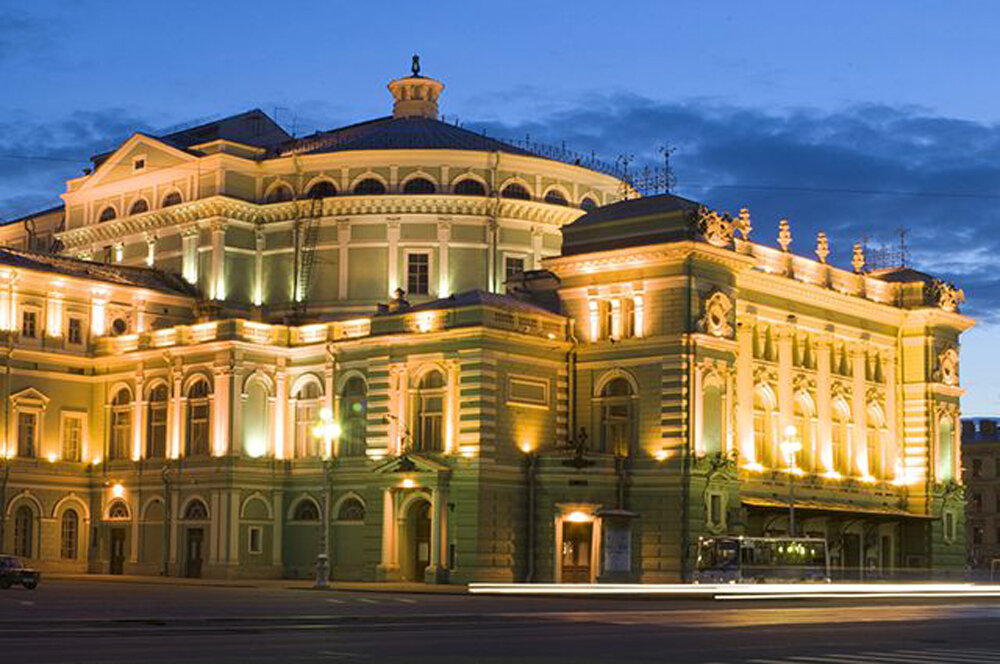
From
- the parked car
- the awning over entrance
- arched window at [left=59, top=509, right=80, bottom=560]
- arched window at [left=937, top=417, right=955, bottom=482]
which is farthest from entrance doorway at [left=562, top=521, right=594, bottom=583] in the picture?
arched window at [left=937, top=417, right=955, bottom=482]

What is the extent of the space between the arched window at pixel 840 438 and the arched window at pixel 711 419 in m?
16.6

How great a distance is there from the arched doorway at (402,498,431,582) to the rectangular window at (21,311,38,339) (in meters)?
23.9

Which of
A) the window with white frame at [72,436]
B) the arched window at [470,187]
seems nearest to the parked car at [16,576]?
the window with white frame at [72,436]

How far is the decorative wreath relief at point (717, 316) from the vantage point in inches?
3189

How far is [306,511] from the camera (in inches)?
3418

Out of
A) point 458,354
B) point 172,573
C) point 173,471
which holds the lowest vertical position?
point 172,573

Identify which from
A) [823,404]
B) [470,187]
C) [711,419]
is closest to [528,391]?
[711,419]

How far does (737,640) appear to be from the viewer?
3622cm

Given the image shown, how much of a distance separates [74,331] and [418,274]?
19.3 m

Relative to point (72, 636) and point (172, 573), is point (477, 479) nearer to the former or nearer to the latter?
point (172, 573)

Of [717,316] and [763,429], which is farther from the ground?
[717,316]

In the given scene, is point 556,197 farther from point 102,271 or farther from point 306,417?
point 102,271

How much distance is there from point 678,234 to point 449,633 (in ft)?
150

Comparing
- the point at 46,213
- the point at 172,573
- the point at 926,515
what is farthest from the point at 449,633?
the point at 46,213
